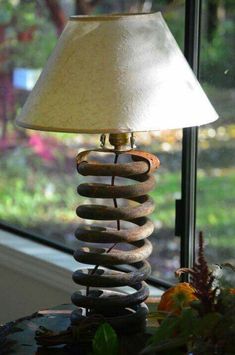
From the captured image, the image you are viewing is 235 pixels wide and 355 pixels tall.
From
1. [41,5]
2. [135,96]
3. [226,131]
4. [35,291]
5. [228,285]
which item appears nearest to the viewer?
→ [228,285]

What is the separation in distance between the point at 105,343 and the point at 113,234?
0.29 metres

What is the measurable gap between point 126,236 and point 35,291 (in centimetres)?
120

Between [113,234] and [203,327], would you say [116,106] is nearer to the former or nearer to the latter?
[113,234]

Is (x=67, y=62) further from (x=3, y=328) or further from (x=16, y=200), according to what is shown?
(x=16, y=200)

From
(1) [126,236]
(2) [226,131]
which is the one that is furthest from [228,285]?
(2) [226,131]

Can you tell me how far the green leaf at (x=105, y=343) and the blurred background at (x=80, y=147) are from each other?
0.94m

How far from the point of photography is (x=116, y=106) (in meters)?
1.92

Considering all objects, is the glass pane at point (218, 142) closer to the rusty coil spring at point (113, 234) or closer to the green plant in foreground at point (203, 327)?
the rusty coil spring at point (113, 234)

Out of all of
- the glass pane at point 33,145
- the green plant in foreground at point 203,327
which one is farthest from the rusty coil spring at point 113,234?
the glass pane at point 33,145

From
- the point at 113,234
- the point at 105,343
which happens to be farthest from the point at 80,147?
the point at 105,343

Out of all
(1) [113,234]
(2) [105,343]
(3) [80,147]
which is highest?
(3) [80,147]

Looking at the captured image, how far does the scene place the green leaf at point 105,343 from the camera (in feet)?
5.93

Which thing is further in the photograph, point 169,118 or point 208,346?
point 169,118

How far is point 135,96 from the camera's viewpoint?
193cm
